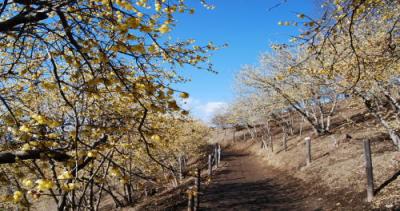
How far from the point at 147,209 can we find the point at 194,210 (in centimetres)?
331

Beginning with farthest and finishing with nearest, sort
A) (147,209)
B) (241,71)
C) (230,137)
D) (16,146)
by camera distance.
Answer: (230,137) → (241,71) → (147,209) → (16,146)

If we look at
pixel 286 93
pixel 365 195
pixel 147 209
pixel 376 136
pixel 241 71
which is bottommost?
pixel 147 209

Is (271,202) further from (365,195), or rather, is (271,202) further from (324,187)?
(365,195)

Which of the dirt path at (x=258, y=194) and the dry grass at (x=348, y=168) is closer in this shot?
the dry grass at (x=348, y=168)

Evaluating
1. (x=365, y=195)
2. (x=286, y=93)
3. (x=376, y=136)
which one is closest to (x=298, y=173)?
(x=376, y=136)

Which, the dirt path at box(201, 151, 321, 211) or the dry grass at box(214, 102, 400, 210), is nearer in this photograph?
the dry grass at box(214, 102, 400, 210)

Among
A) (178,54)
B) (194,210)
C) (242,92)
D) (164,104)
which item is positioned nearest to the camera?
(164,104)

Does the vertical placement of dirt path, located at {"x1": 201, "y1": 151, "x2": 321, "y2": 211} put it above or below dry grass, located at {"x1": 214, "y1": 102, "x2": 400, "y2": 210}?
below

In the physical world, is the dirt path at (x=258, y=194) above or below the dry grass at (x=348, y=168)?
below

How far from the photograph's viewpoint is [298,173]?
16.2m

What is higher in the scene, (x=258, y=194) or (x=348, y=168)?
(x=348, y=168)

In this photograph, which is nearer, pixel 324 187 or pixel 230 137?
pixel 324 187

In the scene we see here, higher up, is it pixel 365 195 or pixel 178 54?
pixel 178 54

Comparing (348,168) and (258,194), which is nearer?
(348,168)
